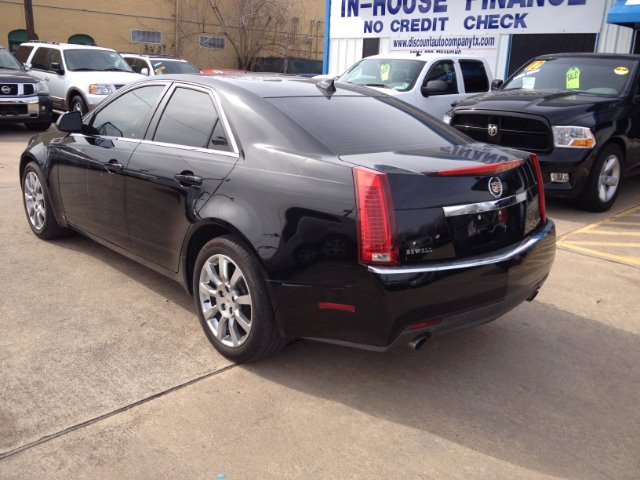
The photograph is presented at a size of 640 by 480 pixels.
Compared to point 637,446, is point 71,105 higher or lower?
higher

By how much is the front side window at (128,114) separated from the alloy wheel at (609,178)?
5378 millimetres

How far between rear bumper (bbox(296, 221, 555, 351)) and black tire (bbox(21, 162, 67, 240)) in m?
3.22

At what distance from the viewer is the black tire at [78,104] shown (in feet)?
44.3

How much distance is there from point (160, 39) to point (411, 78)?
2511 centimetres

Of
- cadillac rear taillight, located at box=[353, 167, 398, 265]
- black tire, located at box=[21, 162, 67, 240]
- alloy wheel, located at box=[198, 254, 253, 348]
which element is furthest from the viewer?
black tire, located at box=[21, 162, 67, 240]

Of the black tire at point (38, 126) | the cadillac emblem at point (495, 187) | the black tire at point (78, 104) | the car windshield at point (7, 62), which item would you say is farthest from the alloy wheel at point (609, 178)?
the car windshield at point (7, 62)

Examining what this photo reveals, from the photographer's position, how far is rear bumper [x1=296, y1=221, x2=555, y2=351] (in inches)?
115

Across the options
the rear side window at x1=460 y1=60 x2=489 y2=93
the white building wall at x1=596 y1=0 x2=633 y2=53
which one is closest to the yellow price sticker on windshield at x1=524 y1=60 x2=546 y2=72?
the rear side window at x1=460 y1=60 x2=489 y2=93

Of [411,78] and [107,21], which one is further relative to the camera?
[107,21]

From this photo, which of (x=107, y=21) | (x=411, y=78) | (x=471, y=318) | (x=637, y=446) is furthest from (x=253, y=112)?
(x=107, y=21)

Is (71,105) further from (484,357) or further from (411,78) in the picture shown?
(484,357)

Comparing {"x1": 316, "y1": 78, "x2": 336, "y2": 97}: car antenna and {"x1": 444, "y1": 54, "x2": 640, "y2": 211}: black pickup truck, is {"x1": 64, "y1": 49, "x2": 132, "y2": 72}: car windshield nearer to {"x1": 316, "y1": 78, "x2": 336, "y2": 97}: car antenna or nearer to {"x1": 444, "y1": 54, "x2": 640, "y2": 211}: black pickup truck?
{"x1": 444, "y1": 54, "x2": 640, "y2": 211}: black pickup truck

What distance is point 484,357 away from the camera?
3.77m

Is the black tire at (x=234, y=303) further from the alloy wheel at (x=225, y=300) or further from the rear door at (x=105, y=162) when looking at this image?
the rear door at (x=105, y=162)
